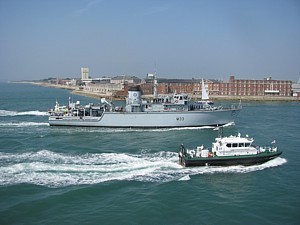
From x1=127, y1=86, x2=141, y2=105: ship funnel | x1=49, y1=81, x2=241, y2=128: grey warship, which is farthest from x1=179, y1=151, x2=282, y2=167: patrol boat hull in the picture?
x1=127, y1=86, x2=141, y2=105: ship funnel

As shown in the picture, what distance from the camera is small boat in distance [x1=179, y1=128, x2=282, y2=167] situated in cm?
2561

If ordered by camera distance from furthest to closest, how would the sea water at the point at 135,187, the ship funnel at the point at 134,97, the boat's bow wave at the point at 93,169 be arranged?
1. the ship funnel at the point at 134,97
2. the boat's bow wave at the point at 93,169
3. the sea water at the point at 135,187

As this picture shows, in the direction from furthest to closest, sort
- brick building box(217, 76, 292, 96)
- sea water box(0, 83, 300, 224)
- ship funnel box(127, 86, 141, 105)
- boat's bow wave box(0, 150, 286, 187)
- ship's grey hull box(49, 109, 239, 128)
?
brick building box(217, 76, 292, 96) < ship funnel box(127, 86, 141, 105) < ship's grey hull box(49, 109, 239, 128) < boat's bow wave box(0, 150, 286, 187) < sea water box(0, 83, 300, 224)

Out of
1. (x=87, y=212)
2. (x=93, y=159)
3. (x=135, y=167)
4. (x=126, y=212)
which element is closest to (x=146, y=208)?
(x=126, y=212)

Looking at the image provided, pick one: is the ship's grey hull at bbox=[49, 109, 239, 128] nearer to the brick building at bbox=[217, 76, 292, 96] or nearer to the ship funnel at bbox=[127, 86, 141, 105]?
the ship funnel at bbox=[127, 86, 141, 105]

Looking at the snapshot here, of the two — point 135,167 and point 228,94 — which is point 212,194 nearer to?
point 135,167

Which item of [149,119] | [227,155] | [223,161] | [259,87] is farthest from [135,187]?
[259,87]

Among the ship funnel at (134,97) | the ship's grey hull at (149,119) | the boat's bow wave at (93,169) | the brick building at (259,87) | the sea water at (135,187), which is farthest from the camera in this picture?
the brick building at (259,87)

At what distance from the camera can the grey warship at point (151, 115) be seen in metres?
46.8

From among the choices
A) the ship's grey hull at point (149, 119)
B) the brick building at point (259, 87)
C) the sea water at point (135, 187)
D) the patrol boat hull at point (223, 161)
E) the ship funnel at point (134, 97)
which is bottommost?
the sea water at point (135, 187)

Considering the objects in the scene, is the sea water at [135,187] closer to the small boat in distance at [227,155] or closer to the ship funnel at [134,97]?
the small boat in distance at [227,155]

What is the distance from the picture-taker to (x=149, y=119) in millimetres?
46969

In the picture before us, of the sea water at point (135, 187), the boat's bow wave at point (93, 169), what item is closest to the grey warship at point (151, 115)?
the sea water at point (135, 187)

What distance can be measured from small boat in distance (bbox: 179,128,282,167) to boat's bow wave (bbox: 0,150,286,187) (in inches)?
18.8
